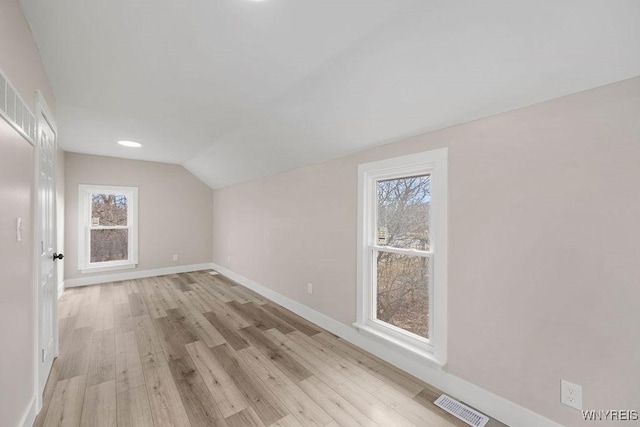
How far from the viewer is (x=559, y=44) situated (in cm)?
124

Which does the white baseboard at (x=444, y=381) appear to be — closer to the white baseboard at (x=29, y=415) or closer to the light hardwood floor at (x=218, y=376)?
the light hardwood floor at (x=218, y=376)

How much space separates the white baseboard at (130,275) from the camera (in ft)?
15.1

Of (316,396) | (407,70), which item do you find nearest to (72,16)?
(407,70)

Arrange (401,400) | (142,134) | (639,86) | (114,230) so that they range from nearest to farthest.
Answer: (639,86) → (401,400) → (142,134) → (114,230)

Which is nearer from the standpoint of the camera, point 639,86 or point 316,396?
point 639,86

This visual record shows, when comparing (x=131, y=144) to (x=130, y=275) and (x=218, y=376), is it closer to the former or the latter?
(x=130, y=275)

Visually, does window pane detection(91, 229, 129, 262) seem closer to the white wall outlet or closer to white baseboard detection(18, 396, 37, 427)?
white baseboard detection(18, 396, 37, 427)

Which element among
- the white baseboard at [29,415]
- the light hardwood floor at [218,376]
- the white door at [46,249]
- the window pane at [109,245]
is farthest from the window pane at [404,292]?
the window pane at [109,245]

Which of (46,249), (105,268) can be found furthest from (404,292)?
(105,268)

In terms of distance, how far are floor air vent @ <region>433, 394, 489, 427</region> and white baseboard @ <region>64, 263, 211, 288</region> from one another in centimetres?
541

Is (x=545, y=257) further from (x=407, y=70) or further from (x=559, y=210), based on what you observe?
(x=407, y=70)

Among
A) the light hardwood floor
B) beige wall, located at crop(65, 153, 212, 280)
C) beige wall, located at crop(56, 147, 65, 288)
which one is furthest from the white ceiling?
beige wall, located at crop(65, 153, 212, 280)

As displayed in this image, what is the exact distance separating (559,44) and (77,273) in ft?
22.1

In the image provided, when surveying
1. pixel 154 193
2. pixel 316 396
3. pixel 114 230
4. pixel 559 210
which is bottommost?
pixel 316 396
